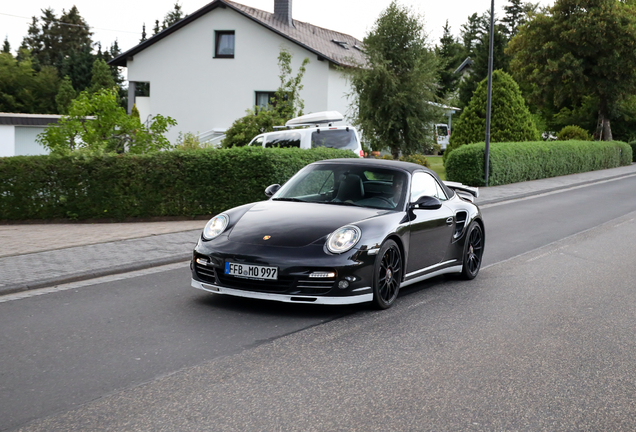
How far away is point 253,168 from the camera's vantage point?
14.1 meters

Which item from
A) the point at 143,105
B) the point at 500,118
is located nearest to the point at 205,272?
the point at 500,118

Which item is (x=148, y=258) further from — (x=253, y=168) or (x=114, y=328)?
(x=253, y=168)

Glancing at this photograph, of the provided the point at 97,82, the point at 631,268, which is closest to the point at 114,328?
the point at 631,268

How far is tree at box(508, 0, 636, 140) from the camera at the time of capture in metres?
40.8

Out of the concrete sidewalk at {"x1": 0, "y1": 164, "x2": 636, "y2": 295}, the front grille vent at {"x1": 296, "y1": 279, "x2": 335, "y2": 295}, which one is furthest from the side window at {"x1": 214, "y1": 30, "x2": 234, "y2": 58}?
the front grille vent at {"x1": 296, "y1": 279, "x2": 335, "y2": 295}

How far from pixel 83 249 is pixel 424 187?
15.9 ft

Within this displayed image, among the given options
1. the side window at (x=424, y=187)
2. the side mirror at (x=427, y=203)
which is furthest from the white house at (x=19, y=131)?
the side mirror at (x=427, y=203)

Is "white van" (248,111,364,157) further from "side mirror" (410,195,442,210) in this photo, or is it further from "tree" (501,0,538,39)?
"tree" (501,0,538,39)

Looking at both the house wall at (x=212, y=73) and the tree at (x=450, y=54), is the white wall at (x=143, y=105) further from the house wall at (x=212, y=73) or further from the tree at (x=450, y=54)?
the tree at (x=450, y=54)

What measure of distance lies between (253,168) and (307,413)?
1024 cm

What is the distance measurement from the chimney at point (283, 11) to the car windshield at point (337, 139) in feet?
74.5

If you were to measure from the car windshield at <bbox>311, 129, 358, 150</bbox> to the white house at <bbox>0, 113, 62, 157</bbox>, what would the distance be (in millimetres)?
25750

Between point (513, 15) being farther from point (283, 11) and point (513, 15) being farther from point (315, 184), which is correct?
point (315, 184)

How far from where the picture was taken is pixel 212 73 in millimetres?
37781
